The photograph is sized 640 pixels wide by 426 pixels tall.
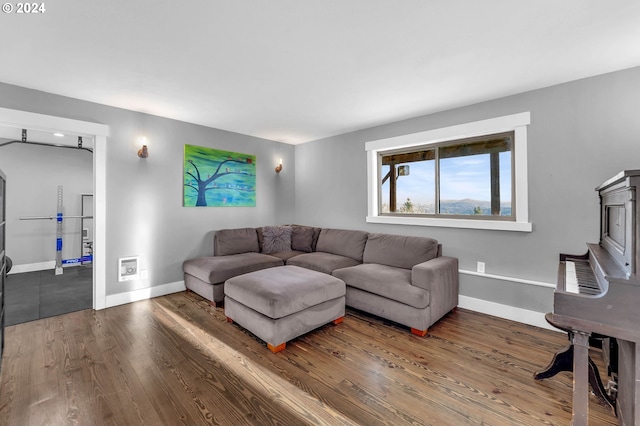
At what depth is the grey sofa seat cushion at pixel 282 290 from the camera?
2.25 m

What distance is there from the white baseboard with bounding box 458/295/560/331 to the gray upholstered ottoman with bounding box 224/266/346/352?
1.46 meters

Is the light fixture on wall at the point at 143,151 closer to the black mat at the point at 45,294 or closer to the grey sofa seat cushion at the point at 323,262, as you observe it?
the black mat at the point at 45,294

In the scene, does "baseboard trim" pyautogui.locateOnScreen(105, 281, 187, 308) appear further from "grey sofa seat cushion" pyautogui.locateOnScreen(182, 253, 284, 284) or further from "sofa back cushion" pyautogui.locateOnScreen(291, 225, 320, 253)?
"sofa back cushion" pyautogui.locateOnScreen(291, 225, 320, 253)

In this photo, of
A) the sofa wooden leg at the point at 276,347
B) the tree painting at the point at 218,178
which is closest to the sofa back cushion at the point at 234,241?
the tree painting at the point at 218,178

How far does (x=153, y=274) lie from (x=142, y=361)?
167 cm

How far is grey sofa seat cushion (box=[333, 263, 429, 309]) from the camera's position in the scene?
2.50 meters

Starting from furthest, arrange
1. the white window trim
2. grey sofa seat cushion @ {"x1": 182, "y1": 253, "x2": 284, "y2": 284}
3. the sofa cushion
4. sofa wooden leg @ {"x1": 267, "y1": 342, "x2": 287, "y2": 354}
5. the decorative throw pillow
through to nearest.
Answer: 1. the sofa cushion
2. the decorative throw pillow
3. grey sofa seat cushion @ {"x1": 182, "y1": 253, "x2": 284, "y2": 284}
4. the white window trim
5. sofa wooden leg @ {"x1": 267, "y1": 342, "x2": 287, "y2": 354}

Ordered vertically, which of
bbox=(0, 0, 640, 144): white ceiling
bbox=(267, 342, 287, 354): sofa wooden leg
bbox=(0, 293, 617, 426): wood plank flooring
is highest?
bbox=(0, 0, 640, 144): white ceiling

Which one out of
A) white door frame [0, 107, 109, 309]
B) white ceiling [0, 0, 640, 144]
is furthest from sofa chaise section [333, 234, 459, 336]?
white door frame [0, 107, 109, 309]

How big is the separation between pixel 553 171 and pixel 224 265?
3.58 m

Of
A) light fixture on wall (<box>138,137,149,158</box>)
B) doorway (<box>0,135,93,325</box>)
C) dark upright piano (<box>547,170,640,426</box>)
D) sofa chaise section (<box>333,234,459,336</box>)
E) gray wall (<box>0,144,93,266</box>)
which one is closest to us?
dark upright piano (<box>547,170,640,426</box>)

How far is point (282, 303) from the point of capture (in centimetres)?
223

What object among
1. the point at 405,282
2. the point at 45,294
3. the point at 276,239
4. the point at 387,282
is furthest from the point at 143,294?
the point at 405,282

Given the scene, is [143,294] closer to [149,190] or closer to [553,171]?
[149,190]
